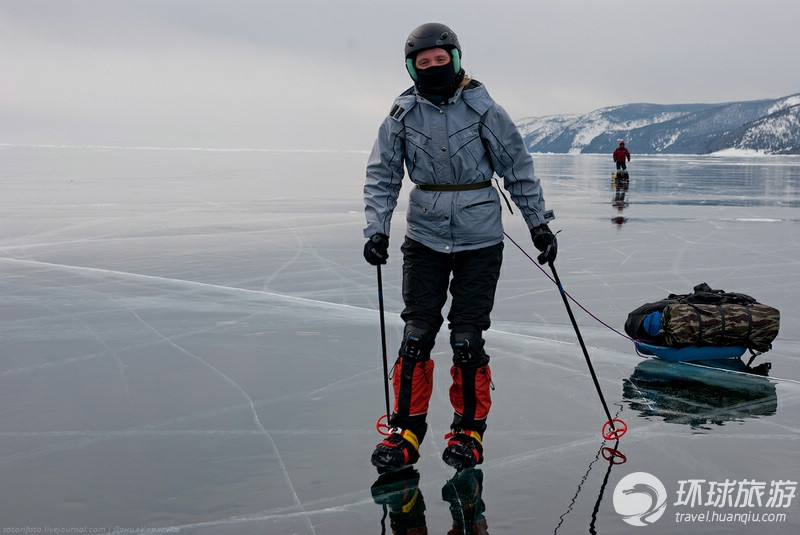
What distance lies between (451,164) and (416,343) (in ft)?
2.88

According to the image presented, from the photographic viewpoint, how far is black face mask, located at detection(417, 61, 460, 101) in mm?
3855

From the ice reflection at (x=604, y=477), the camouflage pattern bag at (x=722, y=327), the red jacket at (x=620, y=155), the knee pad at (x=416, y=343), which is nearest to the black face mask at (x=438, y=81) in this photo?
the knee pad at (x=416, y=343)

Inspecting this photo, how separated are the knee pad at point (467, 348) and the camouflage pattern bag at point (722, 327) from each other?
227 centimetres

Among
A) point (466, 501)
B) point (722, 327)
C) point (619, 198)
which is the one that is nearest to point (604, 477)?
point (466, 501)

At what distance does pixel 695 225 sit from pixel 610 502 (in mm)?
12153

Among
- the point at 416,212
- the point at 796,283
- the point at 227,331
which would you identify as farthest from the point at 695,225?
the point at 416,212

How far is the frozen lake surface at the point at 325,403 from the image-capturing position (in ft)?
10.8

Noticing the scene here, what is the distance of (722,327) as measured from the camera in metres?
5.73

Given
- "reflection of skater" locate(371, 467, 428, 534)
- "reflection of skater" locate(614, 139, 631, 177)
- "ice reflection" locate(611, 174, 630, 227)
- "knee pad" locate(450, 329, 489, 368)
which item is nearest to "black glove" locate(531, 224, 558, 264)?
"knee pad" locate(450, 329, 489, 368)

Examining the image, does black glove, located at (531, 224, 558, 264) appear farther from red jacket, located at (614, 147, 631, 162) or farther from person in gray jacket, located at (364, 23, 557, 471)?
red jacket, located at (614, 147, 631, 162)

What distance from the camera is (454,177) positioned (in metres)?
3.99

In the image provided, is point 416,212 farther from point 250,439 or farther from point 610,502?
point 610,502

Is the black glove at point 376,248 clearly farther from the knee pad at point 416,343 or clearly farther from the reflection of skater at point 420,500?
the reflection of skater at point 420,500

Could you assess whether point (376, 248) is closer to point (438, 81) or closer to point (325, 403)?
point (438, 81)
